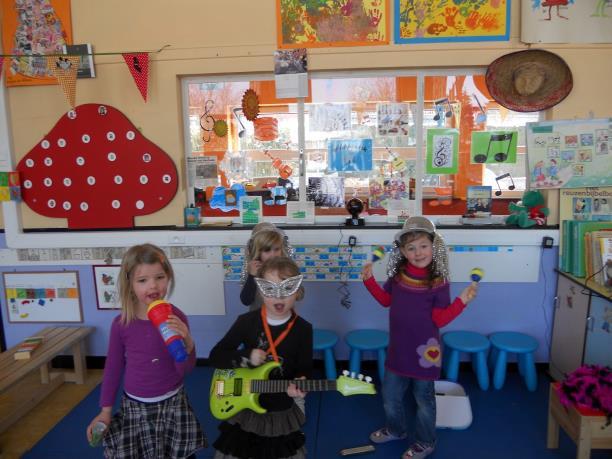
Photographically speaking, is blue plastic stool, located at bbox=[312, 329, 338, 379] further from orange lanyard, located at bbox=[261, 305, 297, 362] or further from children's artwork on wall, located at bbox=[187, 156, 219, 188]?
children's artwork on wall, located at bbox=[187, 156, 219, 188]

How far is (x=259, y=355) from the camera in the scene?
6.10 ft

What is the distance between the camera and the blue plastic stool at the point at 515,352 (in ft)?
10.3

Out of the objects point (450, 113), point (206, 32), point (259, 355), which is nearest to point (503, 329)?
point (450, 113)

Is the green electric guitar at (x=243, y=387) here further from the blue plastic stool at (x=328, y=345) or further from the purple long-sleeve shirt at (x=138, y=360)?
the blue plastic stool at (x=328, y=345)

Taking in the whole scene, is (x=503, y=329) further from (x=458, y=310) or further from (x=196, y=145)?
(x=196, y=145)

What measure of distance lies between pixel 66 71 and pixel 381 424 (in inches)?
127

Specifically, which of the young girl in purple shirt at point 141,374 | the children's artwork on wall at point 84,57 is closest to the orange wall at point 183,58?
the children's artwork on wall at point 84,57

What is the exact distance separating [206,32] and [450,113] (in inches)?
74.6

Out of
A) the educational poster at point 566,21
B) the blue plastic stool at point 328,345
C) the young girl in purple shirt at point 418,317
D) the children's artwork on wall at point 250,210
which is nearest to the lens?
the young girl in purple shirt at point 418,317

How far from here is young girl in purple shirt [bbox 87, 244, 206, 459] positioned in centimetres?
196

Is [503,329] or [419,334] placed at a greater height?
[419,334]

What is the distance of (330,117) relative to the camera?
3.52 m

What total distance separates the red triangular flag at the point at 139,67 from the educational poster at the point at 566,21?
2.67m

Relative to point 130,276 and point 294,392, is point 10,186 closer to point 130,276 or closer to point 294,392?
point 130,276
